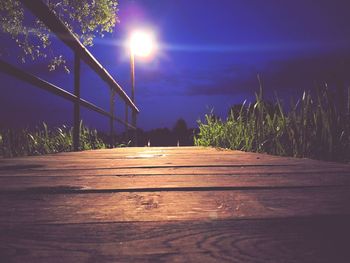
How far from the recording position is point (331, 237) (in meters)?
0.81

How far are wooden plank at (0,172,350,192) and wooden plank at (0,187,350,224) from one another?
0.34 ft

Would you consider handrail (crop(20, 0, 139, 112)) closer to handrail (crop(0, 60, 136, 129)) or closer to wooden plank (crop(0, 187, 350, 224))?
handrail (crop(0, 60, 136, 129))

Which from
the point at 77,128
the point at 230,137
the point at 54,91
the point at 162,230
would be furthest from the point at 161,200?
the point at 230,137

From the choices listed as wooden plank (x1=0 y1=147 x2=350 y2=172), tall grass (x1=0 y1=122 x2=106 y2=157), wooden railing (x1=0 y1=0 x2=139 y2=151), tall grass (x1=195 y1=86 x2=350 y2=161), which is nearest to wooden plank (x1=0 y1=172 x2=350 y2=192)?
wooden plank (x1=0 y1=147 x2=350 y2=172)

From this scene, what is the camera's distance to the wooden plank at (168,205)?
3.21ft

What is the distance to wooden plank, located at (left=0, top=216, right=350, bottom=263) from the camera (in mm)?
704

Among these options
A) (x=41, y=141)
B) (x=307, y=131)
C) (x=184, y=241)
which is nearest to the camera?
(x=184, y=241)

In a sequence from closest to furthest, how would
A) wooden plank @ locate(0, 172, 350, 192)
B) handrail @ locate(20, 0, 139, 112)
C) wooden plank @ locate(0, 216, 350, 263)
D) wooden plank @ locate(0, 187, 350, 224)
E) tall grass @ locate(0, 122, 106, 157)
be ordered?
1. wooden plank @ locate(0, 216, 350, 263)
2. wooden plank @ locate(0, 187, 350, 224)
3. wooden plank @ locate(0, 172, 350, 192)
4. handrail @ locate(20, 0, 139, 112)
5. tall grass @ locate(0, 122, 106, 157)

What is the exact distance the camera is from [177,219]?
0.94 metres

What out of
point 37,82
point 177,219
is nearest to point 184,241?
point 177,219

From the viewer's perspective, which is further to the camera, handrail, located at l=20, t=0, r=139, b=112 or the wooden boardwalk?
handrail, located at l=20, t=0, r=139, b=112

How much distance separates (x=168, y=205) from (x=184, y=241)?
32 cm

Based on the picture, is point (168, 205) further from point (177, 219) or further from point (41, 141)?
point (41, 141)

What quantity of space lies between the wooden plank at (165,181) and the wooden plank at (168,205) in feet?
0.34
